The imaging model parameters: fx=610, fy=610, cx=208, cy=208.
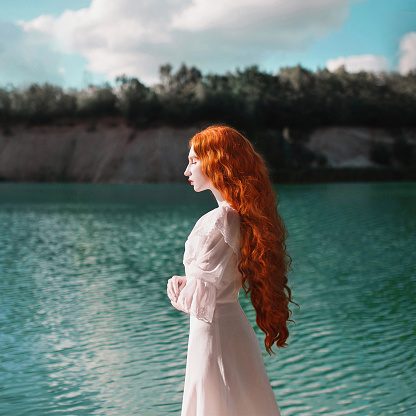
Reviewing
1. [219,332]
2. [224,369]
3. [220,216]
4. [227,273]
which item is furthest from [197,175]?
A: [224,369]

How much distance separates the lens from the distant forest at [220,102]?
65.6m

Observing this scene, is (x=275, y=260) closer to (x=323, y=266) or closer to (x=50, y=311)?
(x=50, y=311)

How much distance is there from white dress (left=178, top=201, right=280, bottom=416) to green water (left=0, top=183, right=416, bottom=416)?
9.24 ft

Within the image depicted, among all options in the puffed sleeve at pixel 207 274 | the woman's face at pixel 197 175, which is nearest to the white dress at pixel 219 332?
the puffed sleeve at pixel 207 274

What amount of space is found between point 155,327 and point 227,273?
19.1 feet

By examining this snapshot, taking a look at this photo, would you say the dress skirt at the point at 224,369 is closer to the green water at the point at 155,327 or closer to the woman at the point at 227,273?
the woman at the point at 227,273

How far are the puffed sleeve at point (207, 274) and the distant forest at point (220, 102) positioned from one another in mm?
62605

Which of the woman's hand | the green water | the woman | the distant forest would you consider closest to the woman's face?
the woman

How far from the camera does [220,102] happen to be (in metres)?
66.4

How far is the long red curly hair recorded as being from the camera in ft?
9.10

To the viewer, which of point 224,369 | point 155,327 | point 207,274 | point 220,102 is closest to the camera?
point 207,274

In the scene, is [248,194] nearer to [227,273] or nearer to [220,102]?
[227,273]

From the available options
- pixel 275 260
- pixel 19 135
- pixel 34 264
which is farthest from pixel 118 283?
pixel 19 135

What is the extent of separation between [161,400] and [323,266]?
795cm
